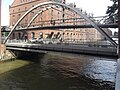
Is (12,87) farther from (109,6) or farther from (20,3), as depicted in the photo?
(20,3)

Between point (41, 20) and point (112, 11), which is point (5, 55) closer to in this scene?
point (112, 11)

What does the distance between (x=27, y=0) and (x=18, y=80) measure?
5622 centimetres

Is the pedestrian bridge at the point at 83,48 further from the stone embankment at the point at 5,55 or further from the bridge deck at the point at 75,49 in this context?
the stone embankment at the point at 5,55

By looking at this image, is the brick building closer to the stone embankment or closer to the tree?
the stone embankment

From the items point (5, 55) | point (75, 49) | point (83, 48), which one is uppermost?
point (83, 48)

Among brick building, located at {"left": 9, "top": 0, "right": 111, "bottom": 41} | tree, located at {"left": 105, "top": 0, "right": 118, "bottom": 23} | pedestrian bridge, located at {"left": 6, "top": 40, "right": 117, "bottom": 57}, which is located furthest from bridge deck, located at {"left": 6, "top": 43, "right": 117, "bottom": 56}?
brick building, located at {"left": 9, "top": 0, "right": 111, "bottom": 41}

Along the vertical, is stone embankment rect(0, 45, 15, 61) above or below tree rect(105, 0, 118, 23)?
below

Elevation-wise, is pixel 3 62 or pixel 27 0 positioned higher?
pixel 27 0

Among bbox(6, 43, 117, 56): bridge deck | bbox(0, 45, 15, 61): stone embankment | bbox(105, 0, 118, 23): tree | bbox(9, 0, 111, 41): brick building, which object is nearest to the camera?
bbox(6, 43, 117, 56): bridge deck

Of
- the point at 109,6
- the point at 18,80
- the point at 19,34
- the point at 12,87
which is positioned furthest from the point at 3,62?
the point at 19,34

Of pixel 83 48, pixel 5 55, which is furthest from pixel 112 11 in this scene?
pixel 5 55

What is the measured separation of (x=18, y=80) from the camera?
25.0 metres

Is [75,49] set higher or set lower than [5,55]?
higher

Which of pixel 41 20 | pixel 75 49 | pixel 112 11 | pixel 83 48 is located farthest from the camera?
pixel 41 20
